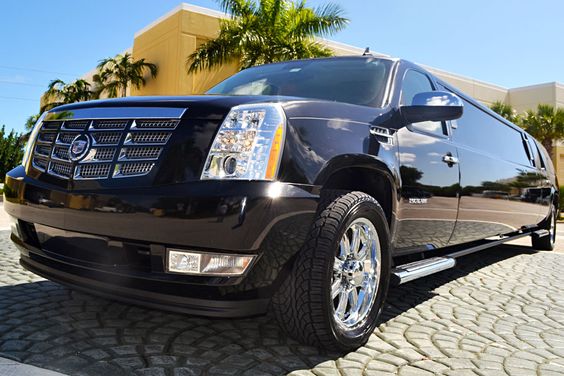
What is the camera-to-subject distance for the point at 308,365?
94.4 inches

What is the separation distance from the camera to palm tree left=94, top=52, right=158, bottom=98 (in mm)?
20656

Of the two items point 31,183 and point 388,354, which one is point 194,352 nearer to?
point 388,354

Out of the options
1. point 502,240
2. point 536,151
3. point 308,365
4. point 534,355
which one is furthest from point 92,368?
point 536,151

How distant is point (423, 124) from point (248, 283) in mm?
2009

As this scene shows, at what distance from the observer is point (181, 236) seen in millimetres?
2127

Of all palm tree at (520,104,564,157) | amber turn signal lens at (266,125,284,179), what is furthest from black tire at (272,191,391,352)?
palm tree at (520,104,564,157)

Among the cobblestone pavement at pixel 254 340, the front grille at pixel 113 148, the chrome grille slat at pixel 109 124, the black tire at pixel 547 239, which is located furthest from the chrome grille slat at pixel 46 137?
the black tire at pixel 547 239

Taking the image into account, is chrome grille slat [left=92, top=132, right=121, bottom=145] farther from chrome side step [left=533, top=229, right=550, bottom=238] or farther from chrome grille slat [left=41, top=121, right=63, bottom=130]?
chrome side step [left=533, top=229, right=550, bottom=238]

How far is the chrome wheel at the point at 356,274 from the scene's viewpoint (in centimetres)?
265

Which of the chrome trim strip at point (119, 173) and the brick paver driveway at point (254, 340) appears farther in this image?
the brick paver driveway at point (254, 340)

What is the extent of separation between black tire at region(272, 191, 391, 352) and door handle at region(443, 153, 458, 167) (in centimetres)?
146

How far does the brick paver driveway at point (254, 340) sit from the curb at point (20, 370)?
56 millimetres

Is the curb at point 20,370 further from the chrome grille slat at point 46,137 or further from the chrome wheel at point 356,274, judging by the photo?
the chrome wheel at point 356,274

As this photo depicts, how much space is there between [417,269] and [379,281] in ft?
1.51
